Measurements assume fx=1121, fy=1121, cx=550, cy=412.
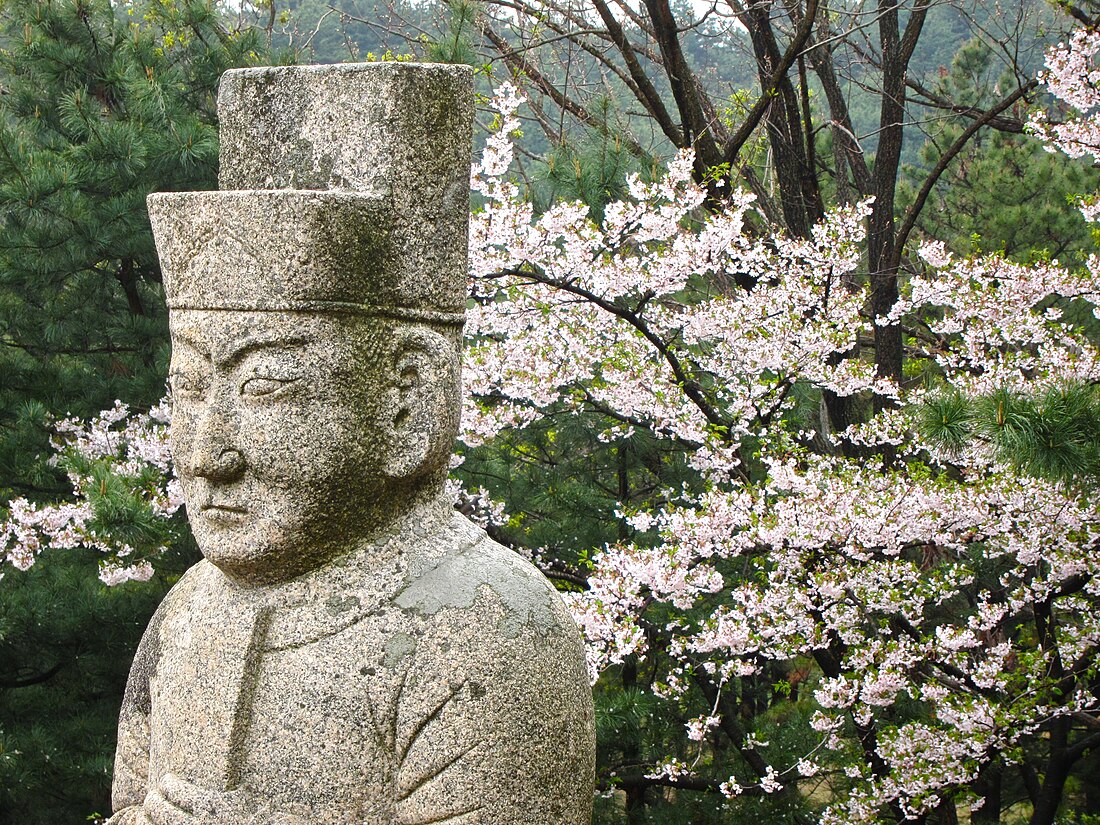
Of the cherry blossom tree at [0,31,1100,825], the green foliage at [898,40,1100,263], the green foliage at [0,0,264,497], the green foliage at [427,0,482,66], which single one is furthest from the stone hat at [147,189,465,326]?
the green foliage at [898,40,1100,263]

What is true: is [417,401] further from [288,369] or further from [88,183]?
[88,183]

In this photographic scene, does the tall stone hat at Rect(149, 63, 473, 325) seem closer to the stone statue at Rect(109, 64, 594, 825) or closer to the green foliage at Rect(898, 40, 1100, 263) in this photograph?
the stone statue at Rect(109, 64, 594, 825)

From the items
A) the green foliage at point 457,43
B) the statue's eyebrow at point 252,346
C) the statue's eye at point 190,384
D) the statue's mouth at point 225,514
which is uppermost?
the green foliage at point 457,43

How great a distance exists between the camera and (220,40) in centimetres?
766

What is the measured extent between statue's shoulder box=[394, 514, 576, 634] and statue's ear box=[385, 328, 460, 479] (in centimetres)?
20

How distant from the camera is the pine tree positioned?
22.1ft

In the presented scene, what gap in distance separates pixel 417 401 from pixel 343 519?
30cm

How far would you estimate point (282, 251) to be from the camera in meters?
2.25

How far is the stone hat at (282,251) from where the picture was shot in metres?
2.24

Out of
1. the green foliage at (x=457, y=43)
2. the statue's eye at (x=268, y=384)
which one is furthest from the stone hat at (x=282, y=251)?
the green foliage at (x=457, y=43)

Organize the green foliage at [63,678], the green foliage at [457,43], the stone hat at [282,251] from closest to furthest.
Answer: the stone hat at [282,251] → the green foliage at [457,43] → the green foliage at [63,678]

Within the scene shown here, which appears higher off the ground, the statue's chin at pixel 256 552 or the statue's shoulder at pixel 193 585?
the statue's chin at pixel 256 552

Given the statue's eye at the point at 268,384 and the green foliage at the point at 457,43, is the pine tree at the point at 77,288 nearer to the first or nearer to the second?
the green foliage at the point at 457,43

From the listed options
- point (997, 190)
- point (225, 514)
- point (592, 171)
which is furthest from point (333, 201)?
point (997, 190)
